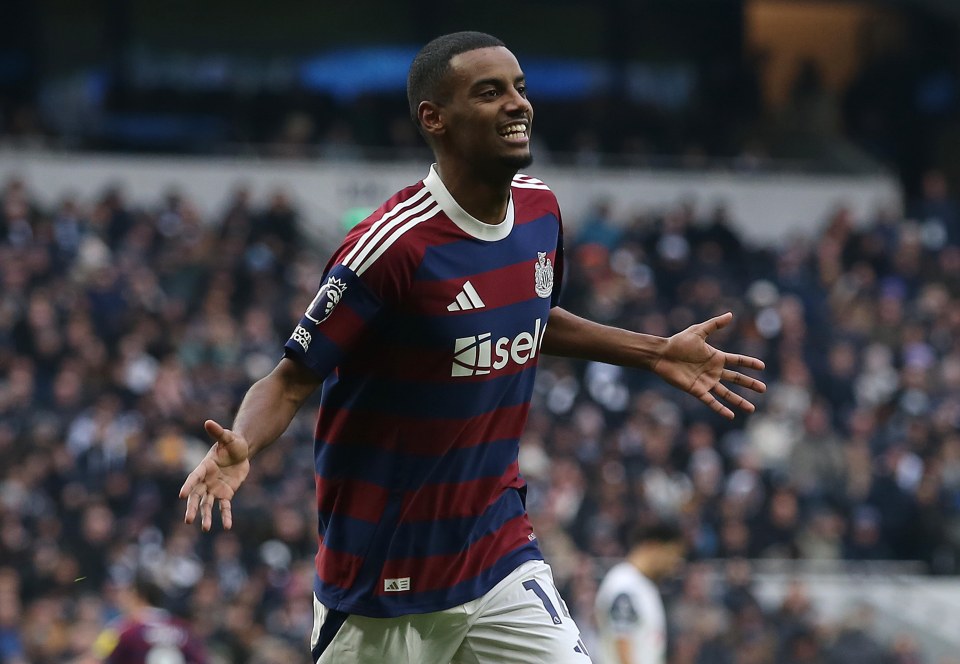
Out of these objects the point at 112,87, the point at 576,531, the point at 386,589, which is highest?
the point at 112,87

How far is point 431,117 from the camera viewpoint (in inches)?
182

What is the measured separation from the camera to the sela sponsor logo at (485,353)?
4488 mm

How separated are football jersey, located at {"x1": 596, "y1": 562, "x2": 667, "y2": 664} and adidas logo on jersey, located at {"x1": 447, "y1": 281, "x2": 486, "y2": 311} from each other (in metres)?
4.18

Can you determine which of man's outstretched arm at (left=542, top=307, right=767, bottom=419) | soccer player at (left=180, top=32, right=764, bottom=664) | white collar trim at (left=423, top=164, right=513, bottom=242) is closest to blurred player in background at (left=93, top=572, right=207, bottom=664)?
soccer player at (left=180, top=32, right=764, bottom=664)

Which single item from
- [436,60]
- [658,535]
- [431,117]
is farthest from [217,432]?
[658,535]

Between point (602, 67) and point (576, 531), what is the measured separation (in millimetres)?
11804

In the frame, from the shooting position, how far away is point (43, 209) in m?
17.7

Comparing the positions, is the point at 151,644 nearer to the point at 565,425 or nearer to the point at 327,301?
the point at 327,301

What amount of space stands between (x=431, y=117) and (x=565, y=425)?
10501mm

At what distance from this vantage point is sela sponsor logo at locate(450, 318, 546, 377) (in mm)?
4488

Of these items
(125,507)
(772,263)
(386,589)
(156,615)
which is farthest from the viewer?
(772,263)

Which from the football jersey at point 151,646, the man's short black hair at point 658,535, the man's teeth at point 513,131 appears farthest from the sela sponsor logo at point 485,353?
the football jersey at point 151,646

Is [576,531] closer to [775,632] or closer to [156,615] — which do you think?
[775,632]

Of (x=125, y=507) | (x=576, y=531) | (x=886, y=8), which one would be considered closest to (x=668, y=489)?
(x=576, y=531)
